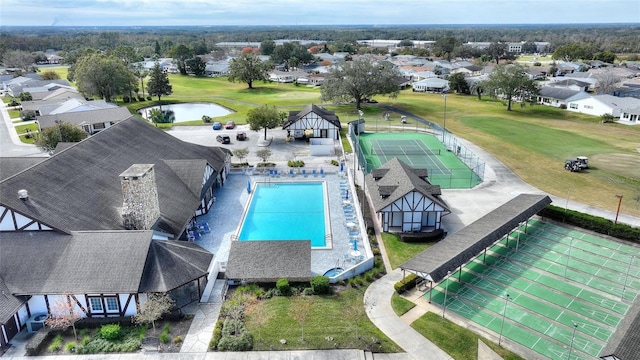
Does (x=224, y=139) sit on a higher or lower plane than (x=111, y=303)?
higher

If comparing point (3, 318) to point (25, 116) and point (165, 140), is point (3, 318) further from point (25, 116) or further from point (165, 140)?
point (25, 116)

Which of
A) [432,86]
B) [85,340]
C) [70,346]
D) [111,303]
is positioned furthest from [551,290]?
[432,86]

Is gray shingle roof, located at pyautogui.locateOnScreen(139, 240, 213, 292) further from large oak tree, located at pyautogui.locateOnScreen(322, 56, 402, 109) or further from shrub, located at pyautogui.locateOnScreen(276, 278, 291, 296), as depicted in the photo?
large oak tree, located at pyautogui.locateOnScreen(322, 56, 402, 109)

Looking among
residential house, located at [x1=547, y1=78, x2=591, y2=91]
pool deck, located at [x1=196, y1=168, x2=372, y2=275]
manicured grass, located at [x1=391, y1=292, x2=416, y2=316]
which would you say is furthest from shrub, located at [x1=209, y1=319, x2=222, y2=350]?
residential house, located at [x1=547, y1=78, x2=591, y2=91]

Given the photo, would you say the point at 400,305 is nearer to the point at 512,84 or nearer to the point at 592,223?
the point at 592,223

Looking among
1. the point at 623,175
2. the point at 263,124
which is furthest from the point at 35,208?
the point at 623,175
